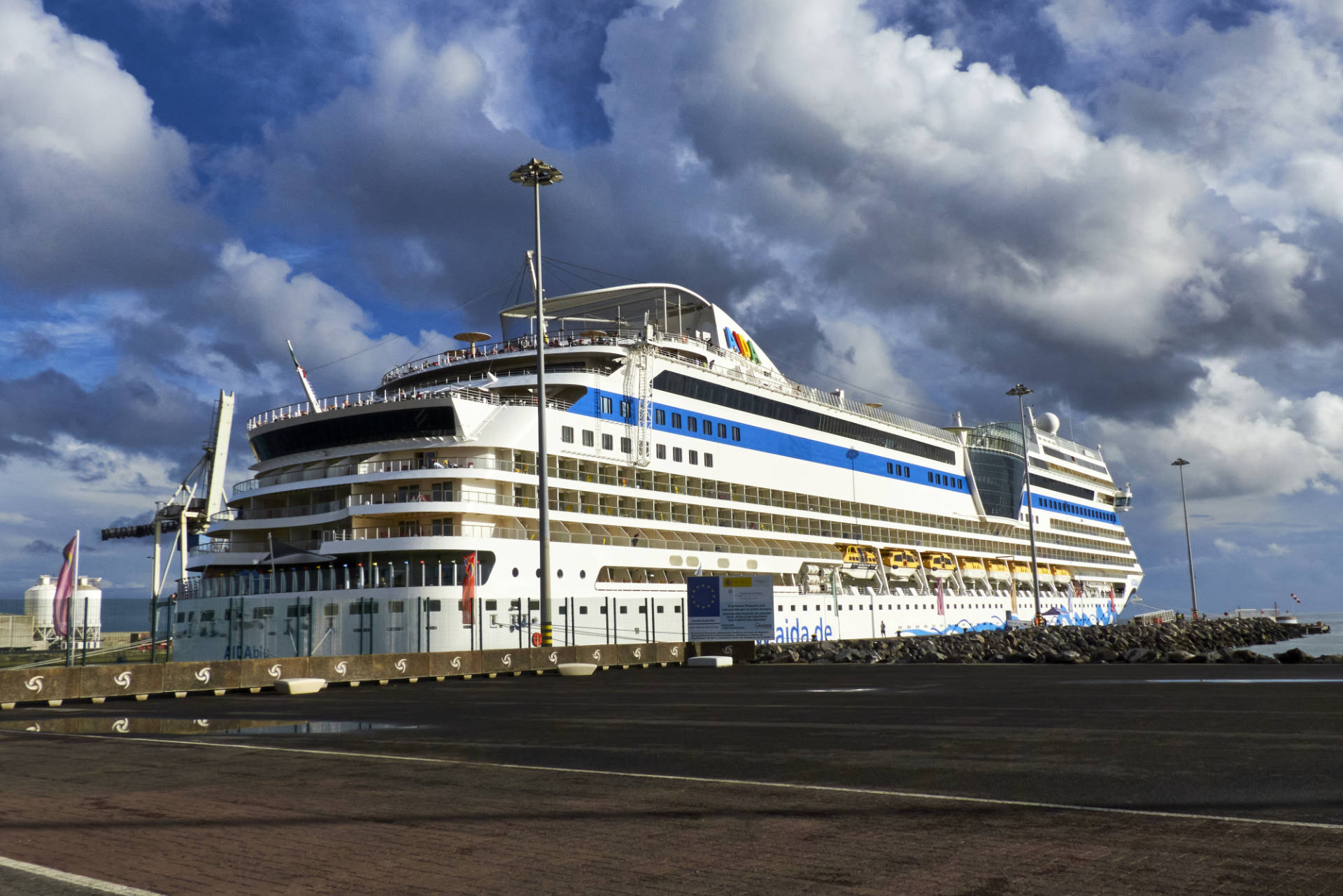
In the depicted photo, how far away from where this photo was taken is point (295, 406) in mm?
45938

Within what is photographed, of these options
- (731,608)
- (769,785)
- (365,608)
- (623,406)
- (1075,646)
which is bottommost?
(1075,646)

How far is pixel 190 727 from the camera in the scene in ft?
51.2

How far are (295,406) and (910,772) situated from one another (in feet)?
137

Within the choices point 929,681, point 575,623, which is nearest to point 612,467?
point 575,623

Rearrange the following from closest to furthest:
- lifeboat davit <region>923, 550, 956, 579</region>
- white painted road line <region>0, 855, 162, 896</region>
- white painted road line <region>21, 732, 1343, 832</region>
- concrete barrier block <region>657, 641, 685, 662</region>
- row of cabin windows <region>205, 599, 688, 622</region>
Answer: white painted road line <region>0, 855, 162, 896</region>
white painted road line <region>21, 732, 1343, 832</region>
row of cabin windows <region>205, 599, 688, 622</region>
concrete barrier block <region>657, 641, 685, 662</region>
lifeboat davit <region>923, 550, 956, 579</region>

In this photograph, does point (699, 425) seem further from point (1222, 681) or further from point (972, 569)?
point (972, 569)

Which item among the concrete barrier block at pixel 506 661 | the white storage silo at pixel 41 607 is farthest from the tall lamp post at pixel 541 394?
the white storage silo at pixel 41 607

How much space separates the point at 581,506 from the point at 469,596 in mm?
8916

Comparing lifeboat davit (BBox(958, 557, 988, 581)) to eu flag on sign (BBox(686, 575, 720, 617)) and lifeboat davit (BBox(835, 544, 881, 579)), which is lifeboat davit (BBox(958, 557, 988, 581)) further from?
eu flag on sign (BBox(686, 575, 720, 617))

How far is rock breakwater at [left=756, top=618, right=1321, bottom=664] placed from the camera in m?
31.2

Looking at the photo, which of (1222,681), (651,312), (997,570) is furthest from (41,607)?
(1222,681)

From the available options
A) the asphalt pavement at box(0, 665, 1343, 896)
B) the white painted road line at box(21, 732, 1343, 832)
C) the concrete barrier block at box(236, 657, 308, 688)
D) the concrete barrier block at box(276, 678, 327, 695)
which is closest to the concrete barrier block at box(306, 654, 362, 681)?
the concrete barrier block at box(236, 657, 308, 688)

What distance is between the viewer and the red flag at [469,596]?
121ft

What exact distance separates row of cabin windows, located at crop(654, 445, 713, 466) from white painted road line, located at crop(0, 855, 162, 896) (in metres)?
43.5
